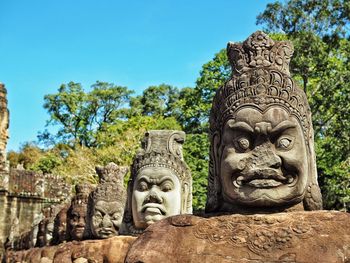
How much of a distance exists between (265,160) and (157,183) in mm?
2773

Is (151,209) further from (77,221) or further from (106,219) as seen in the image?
(77,221)

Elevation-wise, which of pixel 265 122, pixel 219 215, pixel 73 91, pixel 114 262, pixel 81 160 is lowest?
pixel 114 262

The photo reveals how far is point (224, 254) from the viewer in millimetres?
3912

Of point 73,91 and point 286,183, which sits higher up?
point 73,91

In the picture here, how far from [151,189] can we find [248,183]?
8.78 ft

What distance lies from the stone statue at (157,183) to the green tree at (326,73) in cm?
1263

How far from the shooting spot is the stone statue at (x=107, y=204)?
7.78m

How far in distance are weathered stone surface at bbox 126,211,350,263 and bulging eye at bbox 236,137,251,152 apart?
1.54 feet

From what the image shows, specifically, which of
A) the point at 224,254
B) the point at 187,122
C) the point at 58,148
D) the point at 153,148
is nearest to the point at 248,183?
the point at 224,254

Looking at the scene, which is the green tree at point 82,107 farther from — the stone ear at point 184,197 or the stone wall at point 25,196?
the stone ear at point 184,197

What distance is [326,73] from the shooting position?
68.5 ft

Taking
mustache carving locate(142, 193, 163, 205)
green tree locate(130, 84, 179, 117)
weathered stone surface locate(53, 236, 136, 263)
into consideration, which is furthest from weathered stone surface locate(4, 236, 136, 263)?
green tree locate(130, 84, 179, 117)

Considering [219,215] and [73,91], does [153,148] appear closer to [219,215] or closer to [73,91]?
[219,215]

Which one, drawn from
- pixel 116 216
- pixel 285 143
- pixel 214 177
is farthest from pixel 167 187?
pixel 285 143
